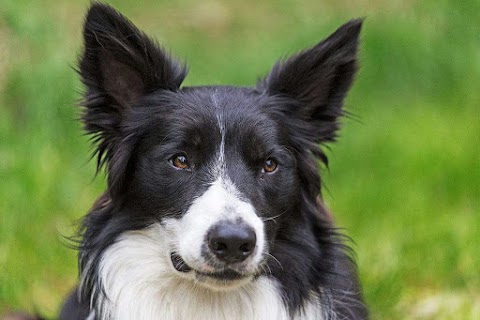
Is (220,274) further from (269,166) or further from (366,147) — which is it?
(366,147)

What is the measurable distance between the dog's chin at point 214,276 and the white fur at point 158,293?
0.41 ft

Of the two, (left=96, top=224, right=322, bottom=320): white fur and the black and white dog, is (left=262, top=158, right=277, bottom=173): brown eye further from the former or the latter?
(left=96, top=224, right=322, bottom=320): white fur

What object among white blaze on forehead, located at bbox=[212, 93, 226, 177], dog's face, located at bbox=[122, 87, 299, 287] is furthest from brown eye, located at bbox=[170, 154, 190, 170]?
white blaze on forehead, located at bbox=[212, 93, 226, 177]

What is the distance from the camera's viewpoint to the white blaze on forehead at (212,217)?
3758 millimetres

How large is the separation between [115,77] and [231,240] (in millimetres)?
1070

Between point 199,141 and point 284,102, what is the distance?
0.57 meters

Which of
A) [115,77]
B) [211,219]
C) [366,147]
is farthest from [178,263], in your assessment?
[366,147]

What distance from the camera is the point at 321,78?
439cm

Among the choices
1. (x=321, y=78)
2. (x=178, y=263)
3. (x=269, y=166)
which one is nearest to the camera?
(x=178, y=263)

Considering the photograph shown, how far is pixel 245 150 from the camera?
4.07m

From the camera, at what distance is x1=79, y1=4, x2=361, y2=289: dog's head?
3877 mm

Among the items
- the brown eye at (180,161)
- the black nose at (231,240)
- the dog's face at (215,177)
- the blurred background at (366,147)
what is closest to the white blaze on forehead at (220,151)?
the dog's face at (215,177)

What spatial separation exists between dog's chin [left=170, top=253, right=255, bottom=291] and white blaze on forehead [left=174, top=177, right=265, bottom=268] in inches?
3.5

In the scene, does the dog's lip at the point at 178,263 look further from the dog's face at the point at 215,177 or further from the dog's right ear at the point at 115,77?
the dog's right ear at the point at 115,77
